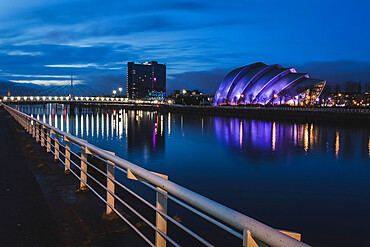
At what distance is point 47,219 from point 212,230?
14.0 feet

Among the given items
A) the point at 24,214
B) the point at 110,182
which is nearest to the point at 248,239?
the point at 110,182

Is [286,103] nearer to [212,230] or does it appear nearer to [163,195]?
[212,230]

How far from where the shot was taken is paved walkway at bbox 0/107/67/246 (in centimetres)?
340

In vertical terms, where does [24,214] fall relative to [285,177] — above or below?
above

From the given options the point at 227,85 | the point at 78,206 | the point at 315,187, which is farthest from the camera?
the point at 227,85

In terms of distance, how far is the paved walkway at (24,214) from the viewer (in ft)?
11.2

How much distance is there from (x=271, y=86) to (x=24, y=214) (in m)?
75.1

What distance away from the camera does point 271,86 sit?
74.9m

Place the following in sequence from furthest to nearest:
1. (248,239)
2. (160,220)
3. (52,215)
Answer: (52,215), (160,220), (248,239)

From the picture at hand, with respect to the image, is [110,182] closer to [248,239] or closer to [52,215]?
[52,215]

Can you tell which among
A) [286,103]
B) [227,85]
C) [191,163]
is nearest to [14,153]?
[191,163]

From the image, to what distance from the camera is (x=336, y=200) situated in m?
10.2

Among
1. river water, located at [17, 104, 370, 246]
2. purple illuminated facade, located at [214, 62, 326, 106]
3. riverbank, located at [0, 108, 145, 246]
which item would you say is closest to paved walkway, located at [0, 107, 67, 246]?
riverbank, located at [0, 108, 145, 246]

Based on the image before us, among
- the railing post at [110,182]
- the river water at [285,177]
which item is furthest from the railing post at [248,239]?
the river water at [285,177]
